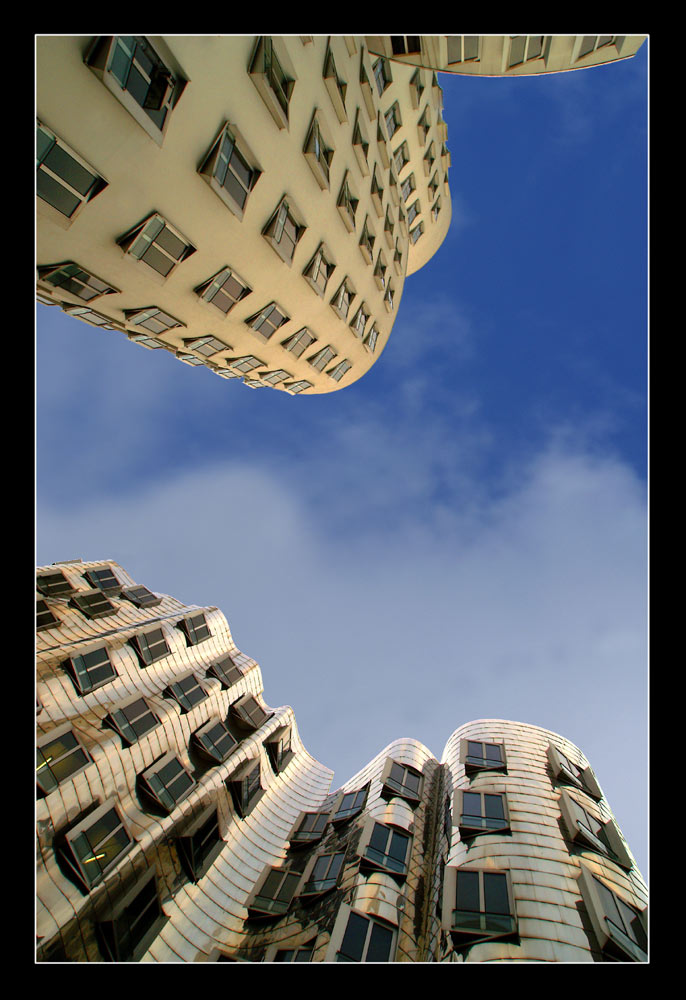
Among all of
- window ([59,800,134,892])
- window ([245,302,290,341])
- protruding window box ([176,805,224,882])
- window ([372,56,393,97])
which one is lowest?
window ([59,800,134,892])

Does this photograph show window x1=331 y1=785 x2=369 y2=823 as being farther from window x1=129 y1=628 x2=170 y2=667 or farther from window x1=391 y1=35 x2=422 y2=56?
window x1=391 y1=35 x2=422 y2=56

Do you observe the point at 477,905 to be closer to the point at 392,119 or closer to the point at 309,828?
the point at 309,828

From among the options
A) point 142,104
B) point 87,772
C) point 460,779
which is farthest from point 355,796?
point 142,104

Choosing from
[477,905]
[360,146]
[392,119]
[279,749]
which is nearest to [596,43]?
[392,119]

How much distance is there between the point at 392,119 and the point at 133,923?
141ft

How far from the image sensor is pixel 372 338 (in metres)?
31.6

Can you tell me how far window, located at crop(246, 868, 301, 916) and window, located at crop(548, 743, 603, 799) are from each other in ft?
53.8

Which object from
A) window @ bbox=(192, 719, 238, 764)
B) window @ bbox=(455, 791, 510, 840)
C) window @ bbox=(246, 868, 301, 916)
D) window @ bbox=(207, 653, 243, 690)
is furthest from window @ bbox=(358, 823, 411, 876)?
window @ bbox=(207, 653, 243, 690)

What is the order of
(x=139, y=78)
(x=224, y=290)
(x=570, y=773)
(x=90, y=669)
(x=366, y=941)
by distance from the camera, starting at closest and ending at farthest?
(x=139, y=78) → (x=366, y=941) → (x=224, y=290) → (x=90, y=669) → (x=570, y=773)

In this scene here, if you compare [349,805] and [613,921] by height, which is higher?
[349,805]

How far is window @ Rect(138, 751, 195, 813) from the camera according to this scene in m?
22.6

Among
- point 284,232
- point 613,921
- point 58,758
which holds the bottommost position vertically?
point 58,758
